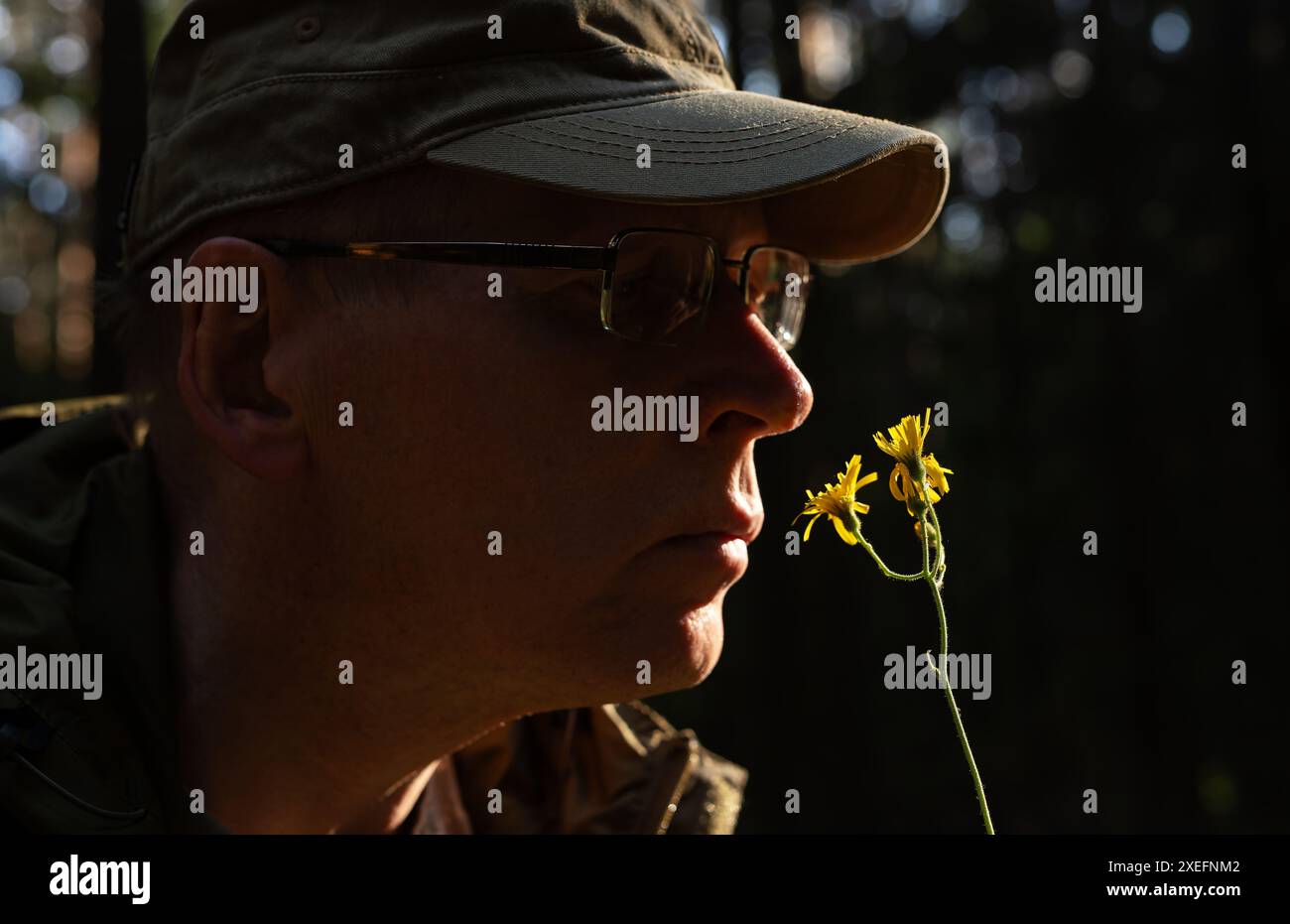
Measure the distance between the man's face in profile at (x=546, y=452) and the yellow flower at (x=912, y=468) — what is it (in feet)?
2.17

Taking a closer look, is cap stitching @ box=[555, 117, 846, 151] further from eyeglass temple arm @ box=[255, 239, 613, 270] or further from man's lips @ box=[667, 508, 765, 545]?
man's lips @ box=[667, 508, 765, 545]

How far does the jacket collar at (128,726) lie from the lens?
200 cm

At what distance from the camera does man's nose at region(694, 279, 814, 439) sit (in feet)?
6.82

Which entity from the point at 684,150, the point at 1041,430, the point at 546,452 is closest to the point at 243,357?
the point at 546,452

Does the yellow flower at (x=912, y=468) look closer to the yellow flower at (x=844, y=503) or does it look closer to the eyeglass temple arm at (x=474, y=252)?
the yellow flower at (x=844, y=503)

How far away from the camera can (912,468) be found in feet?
4.61

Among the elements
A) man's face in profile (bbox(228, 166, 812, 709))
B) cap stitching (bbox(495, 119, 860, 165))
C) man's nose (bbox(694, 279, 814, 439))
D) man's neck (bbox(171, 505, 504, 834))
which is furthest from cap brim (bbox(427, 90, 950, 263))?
man's neck (bbox(171, 505, 504, 834))

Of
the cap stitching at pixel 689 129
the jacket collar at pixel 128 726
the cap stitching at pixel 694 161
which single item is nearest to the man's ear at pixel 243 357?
the jacket collar at pixel 128 726

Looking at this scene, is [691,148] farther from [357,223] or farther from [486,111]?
[357,223]

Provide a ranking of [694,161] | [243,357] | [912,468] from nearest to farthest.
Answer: [912,468] < [694,161] < [243,357]

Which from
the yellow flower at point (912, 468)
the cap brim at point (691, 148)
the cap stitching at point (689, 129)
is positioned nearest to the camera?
the yellow flower at point (912, 468)

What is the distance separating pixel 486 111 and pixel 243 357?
0.68m

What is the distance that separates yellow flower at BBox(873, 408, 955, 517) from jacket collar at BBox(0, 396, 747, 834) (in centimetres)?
143

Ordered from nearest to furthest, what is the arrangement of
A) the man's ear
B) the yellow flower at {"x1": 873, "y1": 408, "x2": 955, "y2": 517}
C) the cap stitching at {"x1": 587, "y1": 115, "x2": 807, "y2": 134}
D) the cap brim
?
the yellow flower at {"x1": 873, "y1": 408, "x2": 955, "y2": 517}
the cap brim
the cap stitching at {"x1": 587, "y1": 115, "x2": 807, "y2": 134}
the man's ear
